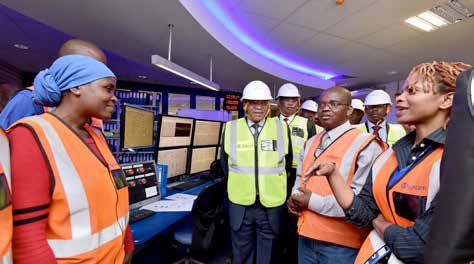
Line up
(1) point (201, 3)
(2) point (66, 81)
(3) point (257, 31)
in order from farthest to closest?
(3) point (257, 31), (1) point (201, 3), (2) point (66, 81)

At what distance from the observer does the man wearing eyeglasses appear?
46.4 inches

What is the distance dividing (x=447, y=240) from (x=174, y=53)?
15.0 feet

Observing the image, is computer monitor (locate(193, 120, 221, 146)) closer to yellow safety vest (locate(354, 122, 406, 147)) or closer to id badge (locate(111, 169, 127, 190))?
id badge (locate(111, 169, 127, 190))

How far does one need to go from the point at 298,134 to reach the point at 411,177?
1969 millimetres

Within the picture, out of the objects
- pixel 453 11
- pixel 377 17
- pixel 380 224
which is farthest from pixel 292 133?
pixel 453 11

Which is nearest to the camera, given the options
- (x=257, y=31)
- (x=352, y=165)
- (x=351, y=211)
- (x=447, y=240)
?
(x=447, y=240)

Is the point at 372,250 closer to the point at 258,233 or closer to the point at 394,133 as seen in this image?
the point at 258,233

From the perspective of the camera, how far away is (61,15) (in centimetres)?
292

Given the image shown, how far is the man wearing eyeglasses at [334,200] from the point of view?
3.86 feet

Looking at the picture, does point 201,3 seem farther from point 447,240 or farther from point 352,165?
point 447,240

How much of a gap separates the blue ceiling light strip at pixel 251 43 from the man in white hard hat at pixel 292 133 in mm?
1553

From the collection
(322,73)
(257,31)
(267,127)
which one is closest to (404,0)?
(257,31)

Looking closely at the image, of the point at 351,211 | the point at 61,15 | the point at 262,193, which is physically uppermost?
the point at 61,15

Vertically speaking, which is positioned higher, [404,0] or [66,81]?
[404,0]
